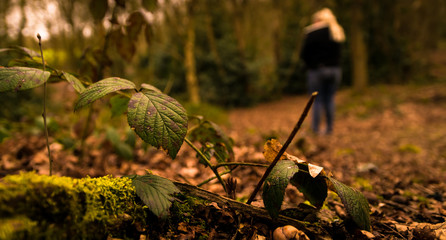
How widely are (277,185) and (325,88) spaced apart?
185 inches

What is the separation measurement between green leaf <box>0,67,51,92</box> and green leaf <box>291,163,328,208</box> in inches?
34.7

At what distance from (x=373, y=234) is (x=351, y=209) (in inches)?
10.8

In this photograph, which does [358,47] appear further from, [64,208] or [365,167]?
[64,208]

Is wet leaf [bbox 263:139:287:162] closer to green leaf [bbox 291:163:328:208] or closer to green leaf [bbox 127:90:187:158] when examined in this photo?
green leaf [bbox 291:163:328:208]

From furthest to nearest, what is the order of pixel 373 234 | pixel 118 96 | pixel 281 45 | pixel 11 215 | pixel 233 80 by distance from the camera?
pixel 281 45, pixel 233 80, pixel 118 96, pixel 373 234, pixel 11 215

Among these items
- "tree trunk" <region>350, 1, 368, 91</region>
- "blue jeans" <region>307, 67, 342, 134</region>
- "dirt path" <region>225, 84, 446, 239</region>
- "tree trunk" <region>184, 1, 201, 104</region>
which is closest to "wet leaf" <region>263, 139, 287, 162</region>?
"dirt path" <region>225, 84, 446, 239</region>

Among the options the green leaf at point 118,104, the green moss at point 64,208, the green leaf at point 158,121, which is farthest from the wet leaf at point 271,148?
the green leaf at point 118,104

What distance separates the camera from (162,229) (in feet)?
2.93

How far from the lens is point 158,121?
0.82m

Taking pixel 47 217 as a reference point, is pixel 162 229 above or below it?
below

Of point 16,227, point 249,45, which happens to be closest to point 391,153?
point 16,227

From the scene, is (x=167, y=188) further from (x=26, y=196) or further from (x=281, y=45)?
(x=281, y=45)

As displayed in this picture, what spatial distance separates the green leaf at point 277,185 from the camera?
2.72 ft

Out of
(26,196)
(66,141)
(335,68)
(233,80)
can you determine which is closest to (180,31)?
(233,80)
